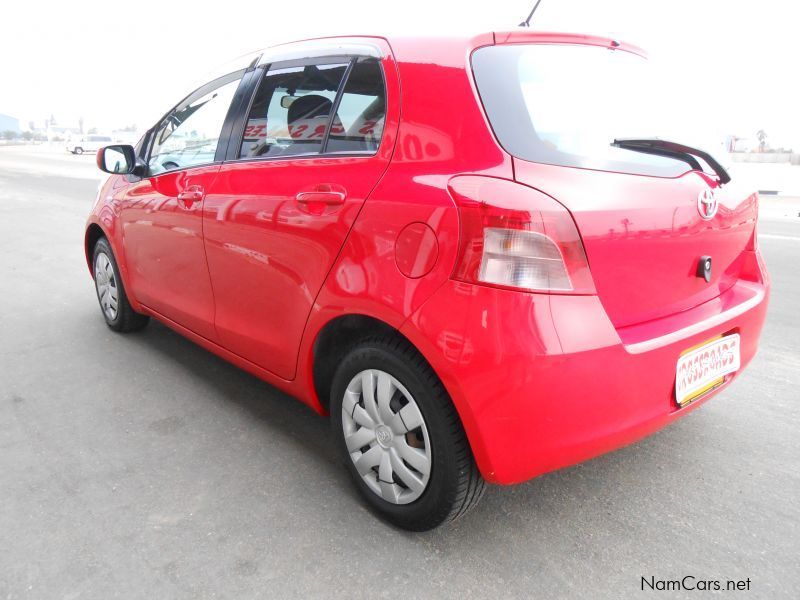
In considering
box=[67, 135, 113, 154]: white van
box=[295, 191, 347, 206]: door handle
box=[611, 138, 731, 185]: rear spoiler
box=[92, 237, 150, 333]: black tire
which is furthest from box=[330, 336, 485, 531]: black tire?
box=[67, 135, 113, 154]: white van

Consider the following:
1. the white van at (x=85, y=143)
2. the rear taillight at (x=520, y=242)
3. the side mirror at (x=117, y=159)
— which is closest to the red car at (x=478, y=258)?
the rear taillight at (x=520, y=242)

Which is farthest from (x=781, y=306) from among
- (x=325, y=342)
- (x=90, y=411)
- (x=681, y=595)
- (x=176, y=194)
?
(x=90, y=411)

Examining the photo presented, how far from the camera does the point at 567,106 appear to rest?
1.97m

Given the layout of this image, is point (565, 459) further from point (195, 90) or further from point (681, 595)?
point (195, 90)

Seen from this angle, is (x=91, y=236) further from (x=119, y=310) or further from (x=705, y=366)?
(x=705, y=366)

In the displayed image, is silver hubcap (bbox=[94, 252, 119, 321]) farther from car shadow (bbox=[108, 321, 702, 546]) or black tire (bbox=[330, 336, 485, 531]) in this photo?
black tire (bbox=[330, 336, 485, 531])

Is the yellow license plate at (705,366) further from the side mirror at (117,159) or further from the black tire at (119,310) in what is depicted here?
the black tire at (119,310)

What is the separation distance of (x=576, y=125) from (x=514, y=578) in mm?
1412

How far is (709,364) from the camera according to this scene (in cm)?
212

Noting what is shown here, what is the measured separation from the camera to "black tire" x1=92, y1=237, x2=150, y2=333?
396cm

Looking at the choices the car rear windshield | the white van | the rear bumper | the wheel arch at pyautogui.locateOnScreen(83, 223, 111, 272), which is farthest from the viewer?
the white van

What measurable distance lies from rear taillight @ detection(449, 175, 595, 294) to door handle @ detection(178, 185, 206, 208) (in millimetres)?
1611

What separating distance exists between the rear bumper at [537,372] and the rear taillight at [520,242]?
41 millimetres

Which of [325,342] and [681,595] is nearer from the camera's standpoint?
[681,595]
